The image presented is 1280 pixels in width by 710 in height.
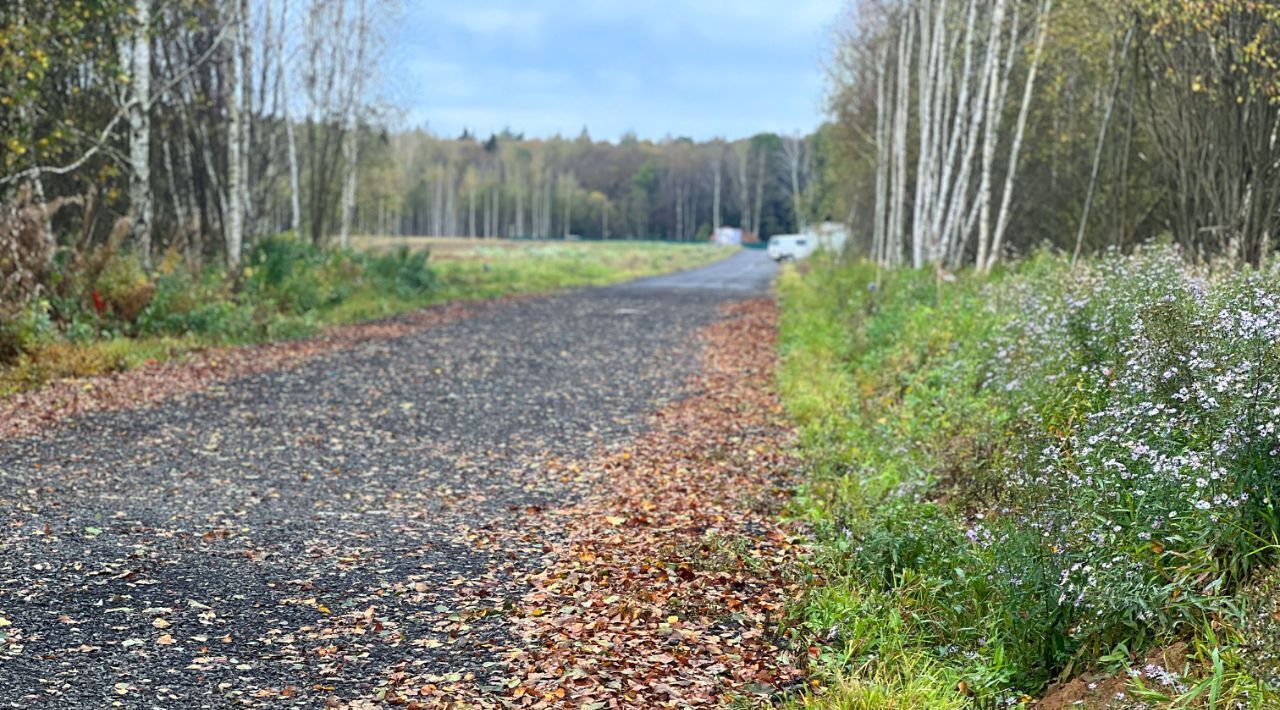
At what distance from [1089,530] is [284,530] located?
4458 mm

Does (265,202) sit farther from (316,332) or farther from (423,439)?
(423,439)

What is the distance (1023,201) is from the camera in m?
21.8

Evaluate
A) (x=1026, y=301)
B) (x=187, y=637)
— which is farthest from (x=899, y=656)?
(x=1026, y=301)

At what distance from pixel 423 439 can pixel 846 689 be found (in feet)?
18.4

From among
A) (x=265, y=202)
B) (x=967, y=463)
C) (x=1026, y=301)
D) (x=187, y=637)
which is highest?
(x=265, y=202)

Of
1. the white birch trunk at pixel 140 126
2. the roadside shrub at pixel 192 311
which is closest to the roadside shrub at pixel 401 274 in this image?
the roadside shrub at pixel 192 311

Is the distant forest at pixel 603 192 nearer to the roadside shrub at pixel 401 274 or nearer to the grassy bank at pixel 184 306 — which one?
the roadside shrub at pixel 401 274

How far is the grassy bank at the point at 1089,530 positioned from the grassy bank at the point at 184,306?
805cm

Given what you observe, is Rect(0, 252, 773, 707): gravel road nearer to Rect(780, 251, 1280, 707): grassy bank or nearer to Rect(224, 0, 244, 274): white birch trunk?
Rect(780, 251, 1280, 707): grassy bank

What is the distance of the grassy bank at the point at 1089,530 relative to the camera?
3609mm

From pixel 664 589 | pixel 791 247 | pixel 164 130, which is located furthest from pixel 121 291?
pixel 791 247

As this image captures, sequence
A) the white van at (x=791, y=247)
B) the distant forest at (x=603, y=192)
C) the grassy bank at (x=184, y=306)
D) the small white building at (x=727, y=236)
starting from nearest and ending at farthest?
the grassy bank at (x=184, y=306)
the white van at (x=791, y=247)
the small white building at (x=727, y=236)
the distant forest at (x=603, y=192)

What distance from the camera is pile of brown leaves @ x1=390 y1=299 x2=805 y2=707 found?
13.7 ft

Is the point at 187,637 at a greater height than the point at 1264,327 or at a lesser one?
lesser
